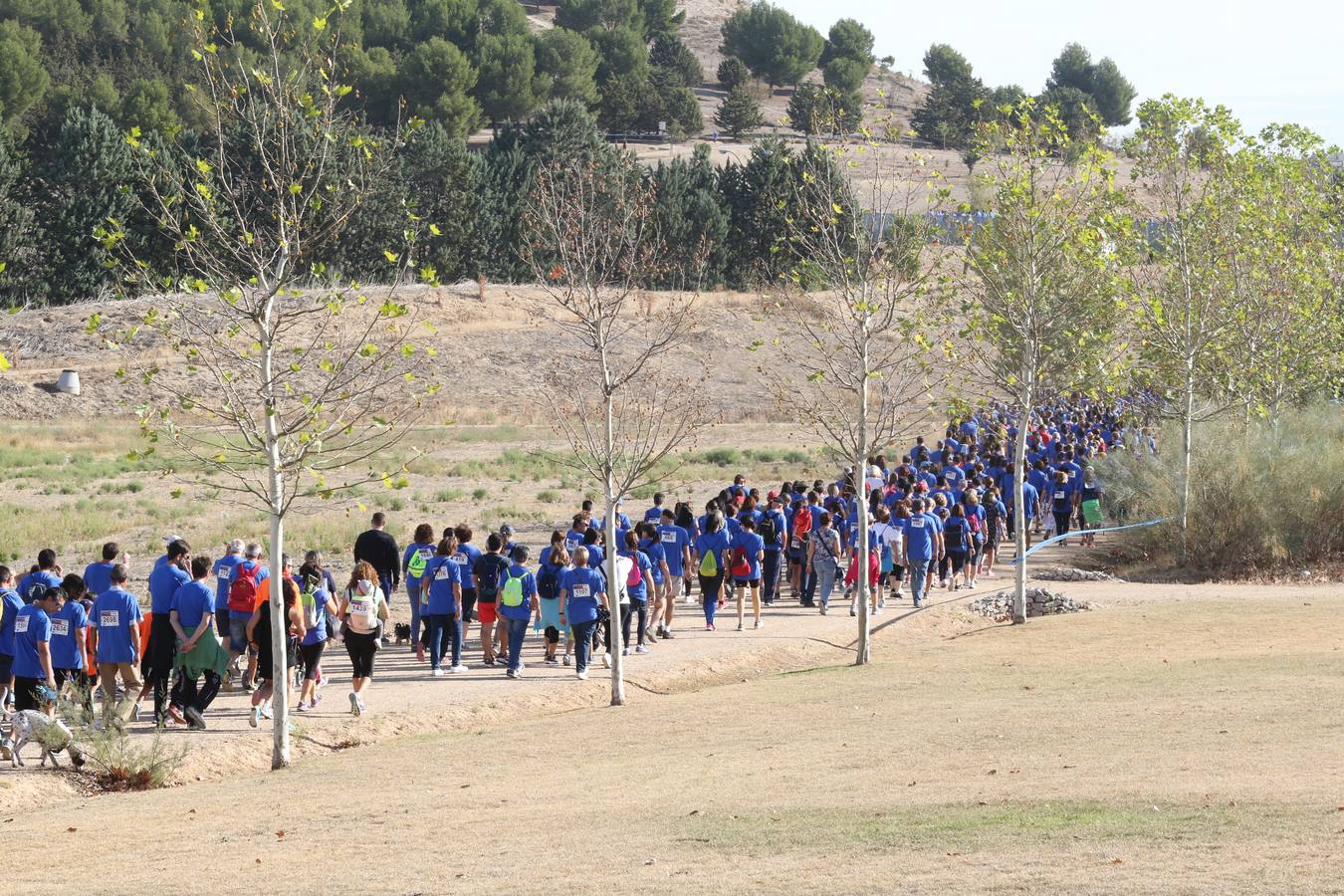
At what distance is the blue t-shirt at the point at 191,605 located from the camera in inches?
599

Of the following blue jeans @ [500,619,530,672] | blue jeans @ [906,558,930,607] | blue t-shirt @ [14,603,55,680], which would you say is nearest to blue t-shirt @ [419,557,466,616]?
blue jeans @ [500,619,530,672]

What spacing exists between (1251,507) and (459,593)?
18175 mm

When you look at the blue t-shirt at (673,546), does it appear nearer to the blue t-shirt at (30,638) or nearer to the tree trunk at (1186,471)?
the blue t-shirt at (30,638)

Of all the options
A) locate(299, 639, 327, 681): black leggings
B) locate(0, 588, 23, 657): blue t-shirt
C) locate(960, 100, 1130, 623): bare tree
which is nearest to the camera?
locate(0, 588, 23, 657): blue t-shirt

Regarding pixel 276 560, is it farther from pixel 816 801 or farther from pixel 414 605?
pixel 414 605

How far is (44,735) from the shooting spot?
1368 cm

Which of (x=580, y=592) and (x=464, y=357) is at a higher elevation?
(x=464, y=357)

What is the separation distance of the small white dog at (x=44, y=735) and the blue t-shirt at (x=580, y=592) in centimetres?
617

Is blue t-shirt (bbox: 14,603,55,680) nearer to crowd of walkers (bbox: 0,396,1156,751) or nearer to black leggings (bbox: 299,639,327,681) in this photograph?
crowd of walkers (bbox: 0,396,1156,751)

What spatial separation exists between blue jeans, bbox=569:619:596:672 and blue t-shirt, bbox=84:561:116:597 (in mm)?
5344

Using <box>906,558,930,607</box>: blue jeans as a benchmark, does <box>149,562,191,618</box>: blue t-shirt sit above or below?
above

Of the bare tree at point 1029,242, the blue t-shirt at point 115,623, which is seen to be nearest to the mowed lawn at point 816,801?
the blue t-shirt at point 115,623

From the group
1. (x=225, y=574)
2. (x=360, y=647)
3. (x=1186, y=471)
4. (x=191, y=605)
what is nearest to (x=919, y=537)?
(x=1186, y=471)

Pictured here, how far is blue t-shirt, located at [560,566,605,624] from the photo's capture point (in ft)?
60.0
